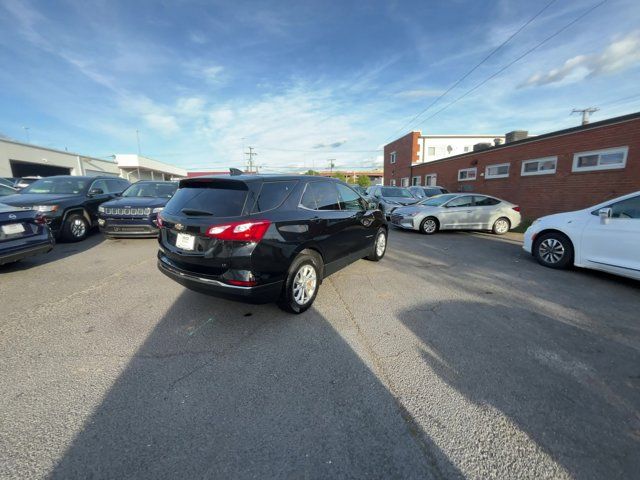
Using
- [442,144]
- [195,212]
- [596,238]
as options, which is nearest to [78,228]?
[195,212]

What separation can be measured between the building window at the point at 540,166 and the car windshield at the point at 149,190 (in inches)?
560

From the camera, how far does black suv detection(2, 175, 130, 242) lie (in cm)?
700

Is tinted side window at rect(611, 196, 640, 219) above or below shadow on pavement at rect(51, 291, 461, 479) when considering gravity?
above

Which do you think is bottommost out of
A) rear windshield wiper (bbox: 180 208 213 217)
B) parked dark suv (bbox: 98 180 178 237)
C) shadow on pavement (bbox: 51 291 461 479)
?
shadow on pavement (bbox: 51 291 461 479)

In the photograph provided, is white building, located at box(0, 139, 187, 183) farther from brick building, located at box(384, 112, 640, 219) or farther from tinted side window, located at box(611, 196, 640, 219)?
tinted side window, located at box(611, 196, 640, 219)

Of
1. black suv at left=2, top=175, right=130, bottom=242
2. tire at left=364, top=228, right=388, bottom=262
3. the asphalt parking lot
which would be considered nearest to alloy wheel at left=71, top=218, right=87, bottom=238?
black suv at left=2, top=175, right=130, bottom=242

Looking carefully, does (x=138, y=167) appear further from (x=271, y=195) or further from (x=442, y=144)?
(x=271, y=195)

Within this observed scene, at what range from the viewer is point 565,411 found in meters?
2.22

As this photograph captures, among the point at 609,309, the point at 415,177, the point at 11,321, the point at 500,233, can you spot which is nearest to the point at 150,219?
the point at 11,321

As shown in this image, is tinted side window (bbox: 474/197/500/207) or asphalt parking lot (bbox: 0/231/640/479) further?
tinted side window (bbox: 474/197/500/207)

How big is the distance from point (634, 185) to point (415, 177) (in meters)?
17.5

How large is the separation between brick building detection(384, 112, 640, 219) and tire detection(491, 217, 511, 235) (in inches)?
126

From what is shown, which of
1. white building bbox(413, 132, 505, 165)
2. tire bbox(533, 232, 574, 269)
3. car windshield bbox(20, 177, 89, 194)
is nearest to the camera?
tire bbox(533, 232, 574, 269)

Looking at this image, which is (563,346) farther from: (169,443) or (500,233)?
(500,233)
